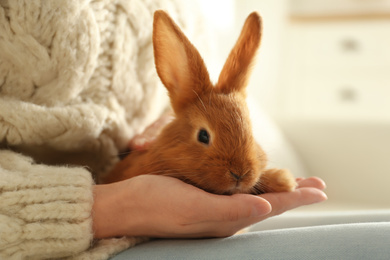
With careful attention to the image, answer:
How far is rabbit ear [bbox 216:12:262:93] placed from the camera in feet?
2.62

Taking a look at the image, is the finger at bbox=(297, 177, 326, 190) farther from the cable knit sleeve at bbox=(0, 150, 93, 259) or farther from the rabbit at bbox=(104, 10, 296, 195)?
the cable knit sleeve at bbox=(0, 150, 93, 259)

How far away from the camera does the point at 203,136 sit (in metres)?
0.73

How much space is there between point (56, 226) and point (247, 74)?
0.42m

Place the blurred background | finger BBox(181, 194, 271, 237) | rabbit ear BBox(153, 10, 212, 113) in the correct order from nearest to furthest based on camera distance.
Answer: finger BBox(181, 194, 271, 237) < rabbit ear BBox(153, 10, 212, 113) < the blurred background

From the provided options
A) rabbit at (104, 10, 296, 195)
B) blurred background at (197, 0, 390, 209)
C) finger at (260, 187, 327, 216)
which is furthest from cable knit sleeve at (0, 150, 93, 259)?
blurred background at (197, 0, 390, 209)

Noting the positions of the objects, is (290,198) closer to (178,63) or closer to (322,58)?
(178,63)

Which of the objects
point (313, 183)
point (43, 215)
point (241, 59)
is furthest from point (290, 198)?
point (43, 215)

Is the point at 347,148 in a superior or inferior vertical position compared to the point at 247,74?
superior

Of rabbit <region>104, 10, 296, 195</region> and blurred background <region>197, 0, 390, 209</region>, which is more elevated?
blurred background <region>197, 0, 390, 209</region>

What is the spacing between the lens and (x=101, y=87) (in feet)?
2.73

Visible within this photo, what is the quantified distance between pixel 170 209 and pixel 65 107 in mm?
278

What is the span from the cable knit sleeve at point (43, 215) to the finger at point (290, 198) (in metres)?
0.28

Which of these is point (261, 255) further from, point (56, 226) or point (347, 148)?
point (347, 148)

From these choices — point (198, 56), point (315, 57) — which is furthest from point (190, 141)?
point (315, 57)
